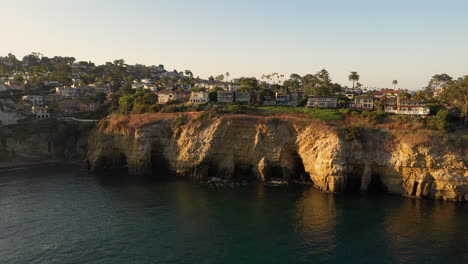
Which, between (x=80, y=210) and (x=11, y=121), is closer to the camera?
(x=80, y=210)

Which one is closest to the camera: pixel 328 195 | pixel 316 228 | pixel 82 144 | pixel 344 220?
pixel 316 228

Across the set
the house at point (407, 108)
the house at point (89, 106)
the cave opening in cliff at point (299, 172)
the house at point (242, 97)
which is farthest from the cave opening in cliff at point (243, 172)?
the house at point (89, 106)

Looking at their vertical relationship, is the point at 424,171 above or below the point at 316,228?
above

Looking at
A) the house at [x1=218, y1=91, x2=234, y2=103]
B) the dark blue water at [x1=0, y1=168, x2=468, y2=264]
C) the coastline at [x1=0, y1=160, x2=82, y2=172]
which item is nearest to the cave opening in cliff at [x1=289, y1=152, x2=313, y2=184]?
the dark blue water at [x1=0, y1=168, x2=468, y2=264]

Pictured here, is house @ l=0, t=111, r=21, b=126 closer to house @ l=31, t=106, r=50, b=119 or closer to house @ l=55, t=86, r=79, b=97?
house @ l=31, t=106, r=50, b=119

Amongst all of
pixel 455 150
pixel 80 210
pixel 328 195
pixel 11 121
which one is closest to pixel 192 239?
pixel 80 210

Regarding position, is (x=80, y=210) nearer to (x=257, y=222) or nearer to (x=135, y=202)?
(x=135, y=202)
